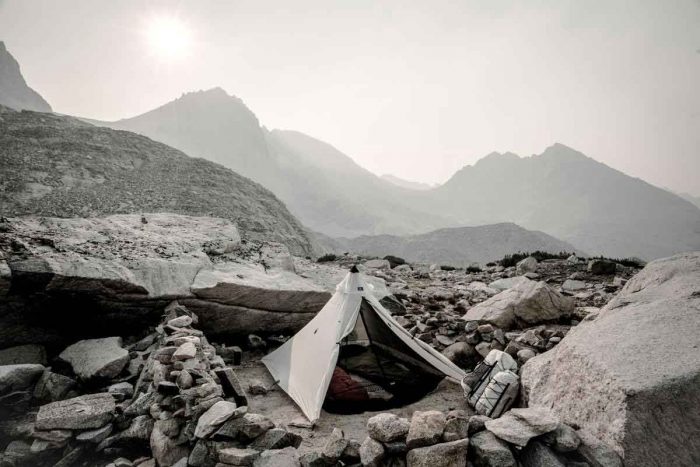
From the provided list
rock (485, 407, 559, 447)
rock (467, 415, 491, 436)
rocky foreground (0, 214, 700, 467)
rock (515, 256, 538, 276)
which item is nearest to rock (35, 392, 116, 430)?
rocky foreground (0, 214, 700, 467)

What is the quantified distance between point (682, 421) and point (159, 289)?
6.85 m

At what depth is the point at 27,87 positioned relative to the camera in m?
91.1

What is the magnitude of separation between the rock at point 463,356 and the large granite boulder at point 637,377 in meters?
1.84

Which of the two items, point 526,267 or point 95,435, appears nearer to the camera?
point 95,435

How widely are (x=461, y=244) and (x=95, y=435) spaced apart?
2572 inches

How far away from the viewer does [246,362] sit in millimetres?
6598

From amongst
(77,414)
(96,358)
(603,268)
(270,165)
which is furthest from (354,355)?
(270,165)

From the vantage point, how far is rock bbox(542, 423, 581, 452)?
2.75 m

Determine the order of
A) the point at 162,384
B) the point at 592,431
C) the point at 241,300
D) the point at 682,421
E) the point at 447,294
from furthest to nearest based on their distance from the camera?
the point at 447,294 → the point at 241,300 → the point at 162,384 → the point at 592,431 → the point at 682,421

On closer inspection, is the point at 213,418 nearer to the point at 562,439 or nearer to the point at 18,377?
the point at 18,377

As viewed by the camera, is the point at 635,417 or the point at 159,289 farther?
the point at 159,289

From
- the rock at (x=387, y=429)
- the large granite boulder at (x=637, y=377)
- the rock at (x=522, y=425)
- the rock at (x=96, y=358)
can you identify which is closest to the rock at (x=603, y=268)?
the large granite boulder at (x=637, y=377)

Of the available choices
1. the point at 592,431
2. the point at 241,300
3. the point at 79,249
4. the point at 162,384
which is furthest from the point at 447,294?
the point at 79,249

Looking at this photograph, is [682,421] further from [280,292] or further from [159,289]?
[159,289]
